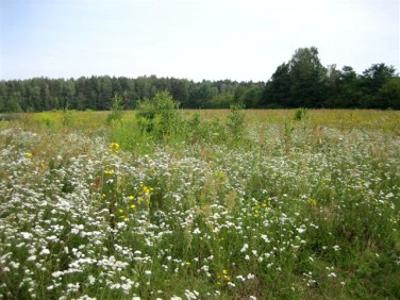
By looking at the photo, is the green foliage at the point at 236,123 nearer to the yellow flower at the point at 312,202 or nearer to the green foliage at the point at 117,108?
the green foliage at the point at 117,108

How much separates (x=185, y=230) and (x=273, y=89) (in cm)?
5931

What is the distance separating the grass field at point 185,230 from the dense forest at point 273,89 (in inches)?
625

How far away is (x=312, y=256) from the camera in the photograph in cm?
466

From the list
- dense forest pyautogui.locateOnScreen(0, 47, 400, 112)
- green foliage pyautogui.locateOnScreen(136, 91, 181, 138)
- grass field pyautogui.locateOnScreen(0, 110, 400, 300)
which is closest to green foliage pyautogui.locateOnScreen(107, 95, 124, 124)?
green foliage pyautogui.locateOnScreen(136, 91, 181, 138)

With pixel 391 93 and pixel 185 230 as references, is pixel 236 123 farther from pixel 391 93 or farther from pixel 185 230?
pixel 391 93

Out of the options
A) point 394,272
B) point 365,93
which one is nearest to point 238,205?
point 394,272

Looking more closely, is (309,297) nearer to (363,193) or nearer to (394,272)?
(394,272)

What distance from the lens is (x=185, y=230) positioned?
14.3 ft

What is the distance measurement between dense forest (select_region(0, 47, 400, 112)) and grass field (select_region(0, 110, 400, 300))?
15.9 meters

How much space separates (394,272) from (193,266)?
2.56 meters

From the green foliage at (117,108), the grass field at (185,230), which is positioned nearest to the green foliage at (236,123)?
the green foliage at (117,108)

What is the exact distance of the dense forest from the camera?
4725 centimetres

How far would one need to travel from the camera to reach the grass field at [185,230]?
11.0ft

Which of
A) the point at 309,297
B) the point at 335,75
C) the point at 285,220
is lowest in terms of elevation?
the point at 309,297
